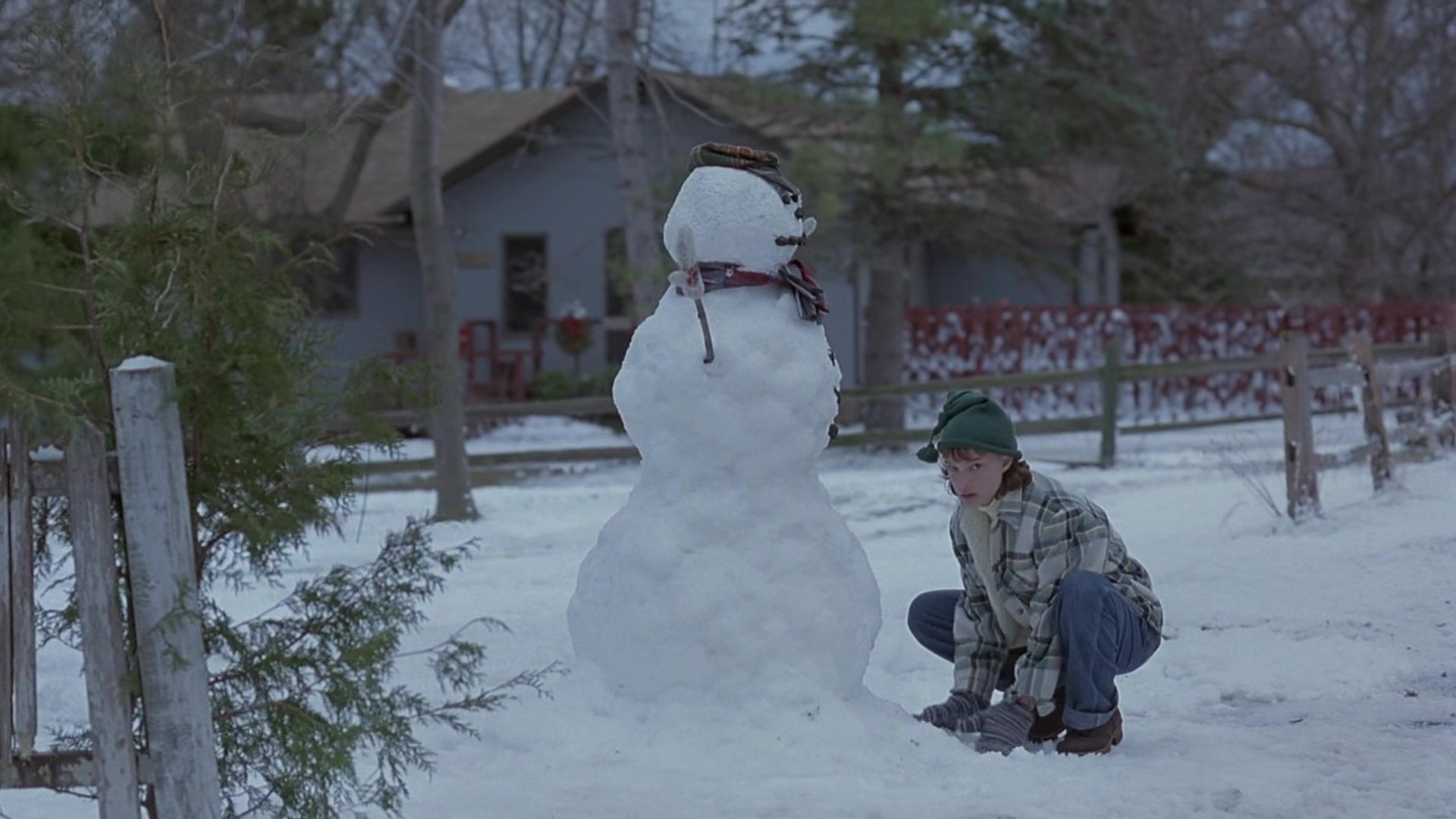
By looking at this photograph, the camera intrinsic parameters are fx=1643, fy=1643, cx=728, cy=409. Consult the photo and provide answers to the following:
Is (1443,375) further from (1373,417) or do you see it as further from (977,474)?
(977,474)

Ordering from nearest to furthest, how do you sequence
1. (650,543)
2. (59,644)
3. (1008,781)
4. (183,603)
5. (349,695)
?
(183,603)
(349,695)
(1008,781)
(650,543)
(59,644)

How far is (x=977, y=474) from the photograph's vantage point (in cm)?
480

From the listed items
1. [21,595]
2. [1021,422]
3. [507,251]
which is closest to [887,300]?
[1021,422]

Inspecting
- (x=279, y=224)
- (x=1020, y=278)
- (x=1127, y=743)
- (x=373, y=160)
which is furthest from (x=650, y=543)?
(x=373, y=160)

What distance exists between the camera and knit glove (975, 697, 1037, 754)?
474cm

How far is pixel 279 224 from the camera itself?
16.1 m

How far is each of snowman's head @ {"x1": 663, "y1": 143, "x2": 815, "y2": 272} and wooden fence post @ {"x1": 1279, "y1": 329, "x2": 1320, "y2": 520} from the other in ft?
17.3

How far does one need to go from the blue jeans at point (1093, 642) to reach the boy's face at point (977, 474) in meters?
0.34

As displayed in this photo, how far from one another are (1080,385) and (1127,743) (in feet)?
55.3

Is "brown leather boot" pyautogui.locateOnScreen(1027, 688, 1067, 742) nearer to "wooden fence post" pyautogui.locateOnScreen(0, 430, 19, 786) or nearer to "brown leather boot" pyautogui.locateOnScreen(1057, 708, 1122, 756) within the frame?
Result: "brown leather boot" pyautogui.locateOnScreen(1057, 708, 1122, 756)

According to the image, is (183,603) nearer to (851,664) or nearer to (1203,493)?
(851,664)

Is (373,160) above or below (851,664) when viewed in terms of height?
above

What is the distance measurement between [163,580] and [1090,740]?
2.69 m

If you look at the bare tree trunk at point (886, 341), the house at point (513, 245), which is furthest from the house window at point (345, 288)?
the bare tree trunk at point (886, 341)
